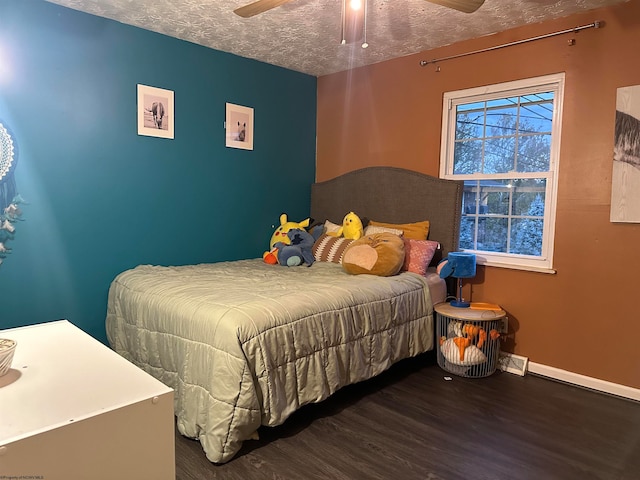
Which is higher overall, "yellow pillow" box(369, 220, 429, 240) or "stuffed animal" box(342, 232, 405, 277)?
"yellow pillow" box(369, 220, 429, 240)

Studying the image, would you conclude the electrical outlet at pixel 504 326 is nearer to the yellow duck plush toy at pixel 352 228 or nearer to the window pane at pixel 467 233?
the window pane at pixel 467 233

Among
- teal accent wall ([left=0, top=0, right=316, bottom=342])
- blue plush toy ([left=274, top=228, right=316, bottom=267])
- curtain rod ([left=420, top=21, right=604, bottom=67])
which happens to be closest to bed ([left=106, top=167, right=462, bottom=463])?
blue plush toy ([left=274, top=228, right=316, bottom=267])

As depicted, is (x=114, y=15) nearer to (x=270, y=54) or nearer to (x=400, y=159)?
(x=270, y=54)

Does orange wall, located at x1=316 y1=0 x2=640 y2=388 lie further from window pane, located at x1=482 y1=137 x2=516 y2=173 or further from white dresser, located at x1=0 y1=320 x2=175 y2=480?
white dresser, located at x1=0 y1=320 x2=175 y2=480

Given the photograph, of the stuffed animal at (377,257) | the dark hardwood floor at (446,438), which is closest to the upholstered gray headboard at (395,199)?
the stuffed animal at (377,257)

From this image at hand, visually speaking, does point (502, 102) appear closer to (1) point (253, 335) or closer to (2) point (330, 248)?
(2) point (330, 248)

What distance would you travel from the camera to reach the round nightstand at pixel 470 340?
117 inches

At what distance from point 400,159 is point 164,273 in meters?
2.16

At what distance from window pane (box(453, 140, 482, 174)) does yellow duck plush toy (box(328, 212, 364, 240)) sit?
2.92 ft

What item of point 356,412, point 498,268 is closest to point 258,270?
point 356,412

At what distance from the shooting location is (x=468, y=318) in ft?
A: 9.50

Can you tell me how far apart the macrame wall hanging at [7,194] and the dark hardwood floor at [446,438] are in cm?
168

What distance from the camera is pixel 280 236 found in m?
3.86

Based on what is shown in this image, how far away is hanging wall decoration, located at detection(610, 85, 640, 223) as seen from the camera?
2646 millimetres
